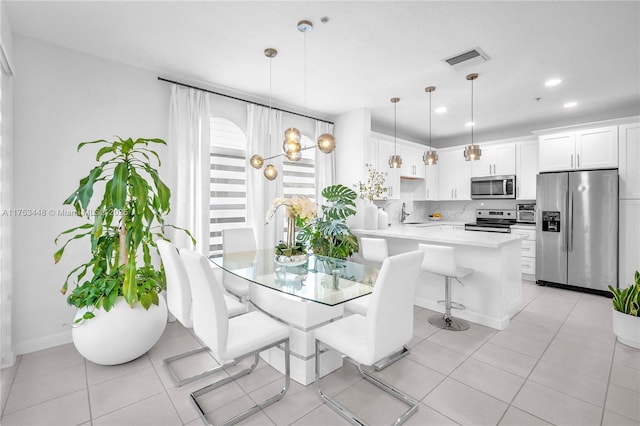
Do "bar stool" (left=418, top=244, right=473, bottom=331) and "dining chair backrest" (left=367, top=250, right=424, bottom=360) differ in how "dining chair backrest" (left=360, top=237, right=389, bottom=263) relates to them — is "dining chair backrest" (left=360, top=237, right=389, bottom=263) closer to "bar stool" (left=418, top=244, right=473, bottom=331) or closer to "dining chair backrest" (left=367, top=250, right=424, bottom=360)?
"bar stool" (left=418, top=244, right=473, bottom=331)

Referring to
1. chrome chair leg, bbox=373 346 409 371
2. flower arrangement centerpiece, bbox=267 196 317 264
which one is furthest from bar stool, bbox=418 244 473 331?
flower arrangement centerpiece, bbox=267 196 317 264

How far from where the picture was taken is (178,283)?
7.33 feet

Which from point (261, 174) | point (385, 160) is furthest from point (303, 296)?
point (385, 160)

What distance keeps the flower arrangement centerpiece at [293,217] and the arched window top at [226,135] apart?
5.57 feet

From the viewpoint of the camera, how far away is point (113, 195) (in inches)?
93.9

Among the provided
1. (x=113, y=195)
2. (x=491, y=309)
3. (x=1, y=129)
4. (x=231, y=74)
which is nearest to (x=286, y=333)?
(x=113, y=195)

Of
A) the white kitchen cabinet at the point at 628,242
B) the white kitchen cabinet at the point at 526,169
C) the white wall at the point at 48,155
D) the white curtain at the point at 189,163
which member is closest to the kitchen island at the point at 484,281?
the white kitchen cabinet at the point at 628,242

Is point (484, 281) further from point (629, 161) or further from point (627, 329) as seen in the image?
point (629, 161)

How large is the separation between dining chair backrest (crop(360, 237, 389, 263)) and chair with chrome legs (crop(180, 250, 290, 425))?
1.73 metres

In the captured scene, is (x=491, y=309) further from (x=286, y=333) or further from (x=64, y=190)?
(x=64, y=190)

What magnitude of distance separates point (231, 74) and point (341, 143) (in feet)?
7.02

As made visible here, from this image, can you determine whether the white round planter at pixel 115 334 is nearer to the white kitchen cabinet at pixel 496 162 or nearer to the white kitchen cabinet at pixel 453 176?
the white kitchen cabinet at pixel 453 176

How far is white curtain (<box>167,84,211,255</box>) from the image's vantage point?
138 inches

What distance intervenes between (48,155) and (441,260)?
3890 mm
